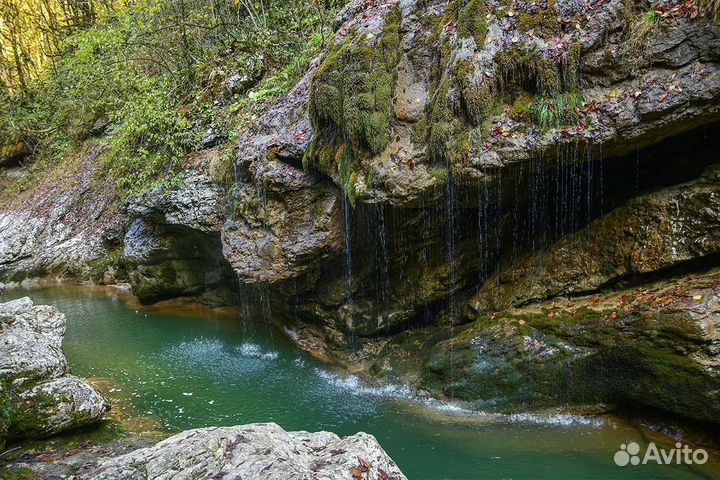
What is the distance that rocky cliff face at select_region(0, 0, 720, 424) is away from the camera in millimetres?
6055

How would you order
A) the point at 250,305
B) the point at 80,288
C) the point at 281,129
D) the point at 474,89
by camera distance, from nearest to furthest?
1. the point at 474,89
2. the point at 281,129
3. the point at 250,305
4. the point at 80,288

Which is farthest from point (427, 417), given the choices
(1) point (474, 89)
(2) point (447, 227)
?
(1) point (474, 89)

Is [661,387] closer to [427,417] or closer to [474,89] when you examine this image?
[427,417]

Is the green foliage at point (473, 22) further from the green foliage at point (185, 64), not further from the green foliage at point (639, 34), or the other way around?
the green foliage at point (185, 64)

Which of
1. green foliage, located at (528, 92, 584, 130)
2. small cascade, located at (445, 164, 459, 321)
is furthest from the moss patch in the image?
green foliage, located at (528, 92, 584, 130)

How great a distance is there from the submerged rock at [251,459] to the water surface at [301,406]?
2.75 m

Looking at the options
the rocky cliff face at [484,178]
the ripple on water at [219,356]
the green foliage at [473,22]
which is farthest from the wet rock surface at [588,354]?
the green foliage at [473,22]

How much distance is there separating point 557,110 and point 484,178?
1.31 meters

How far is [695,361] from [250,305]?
8.74m

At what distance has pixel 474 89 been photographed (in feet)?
22.4

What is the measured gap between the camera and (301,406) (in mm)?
7527
